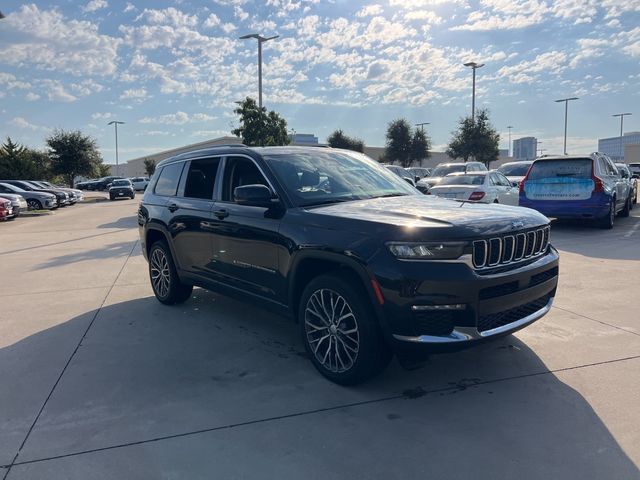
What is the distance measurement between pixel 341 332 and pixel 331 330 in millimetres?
104

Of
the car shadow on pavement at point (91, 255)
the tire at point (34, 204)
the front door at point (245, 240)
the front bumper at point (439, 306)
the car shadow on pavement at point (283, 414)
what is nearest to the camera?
the car shadow on pavement at point (283, 414)

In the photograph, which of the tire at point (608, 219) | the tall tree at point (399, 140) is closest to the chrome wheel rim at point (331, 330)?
the tire at point (608, 219)

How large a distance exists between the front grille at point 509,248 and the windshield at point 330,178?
1.34 metres

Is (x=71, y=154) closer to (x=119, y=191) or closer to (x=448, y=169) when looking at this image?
(x=119, y=191)

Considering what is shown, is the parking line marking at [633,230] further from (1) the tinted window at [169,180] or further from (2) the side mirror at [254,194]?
(2) the side mirror at [254,194]

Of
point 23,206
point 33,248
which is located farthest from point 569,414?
point 23,206

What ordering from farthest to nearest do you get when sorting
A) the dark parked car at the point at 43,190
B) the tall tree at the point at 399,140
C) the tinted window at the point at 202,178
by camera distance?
the tall tree at the point at 399,140 → the dark parked car at the point at 43,190 → the tinted window at the point at 202,178

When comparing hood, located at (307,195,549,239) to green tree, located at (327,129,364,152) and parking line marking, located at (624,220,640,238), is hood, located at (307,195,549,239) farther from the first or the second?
green tree, located at (327,129,364,152)

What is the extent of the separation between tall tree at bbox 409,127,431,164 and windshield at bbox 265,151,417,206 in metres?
47.6

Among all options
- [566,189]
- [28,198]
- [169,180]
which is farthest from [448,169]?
[28,198]

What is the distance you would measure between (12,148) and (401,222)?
1768 inches

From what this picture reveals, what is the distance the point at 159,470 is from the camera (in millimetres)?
2875

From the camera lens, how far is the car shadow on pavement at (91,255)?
9684 mm

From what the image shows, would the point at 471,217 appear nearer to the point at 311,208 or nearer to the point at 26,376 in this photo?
the point at 311,208
